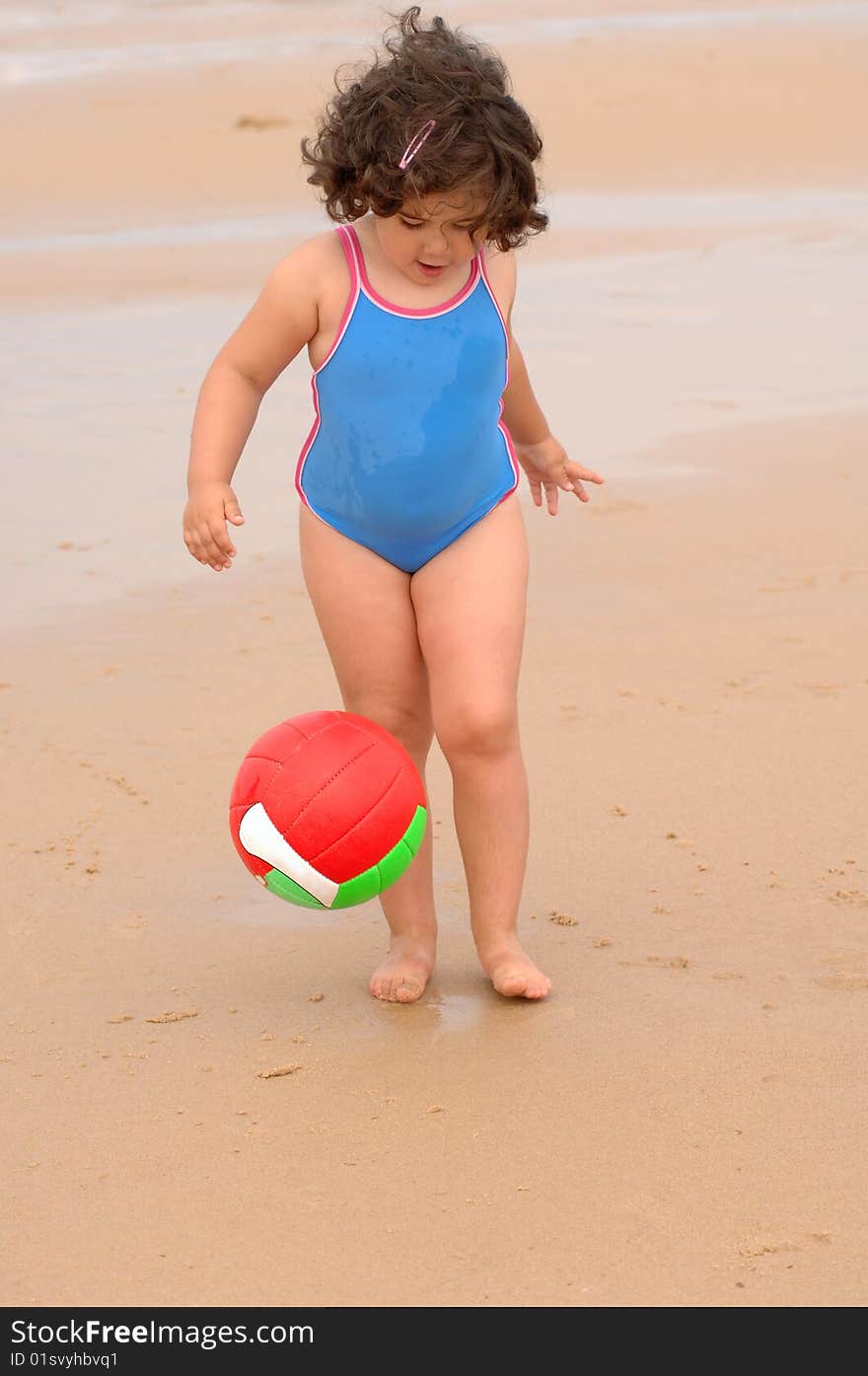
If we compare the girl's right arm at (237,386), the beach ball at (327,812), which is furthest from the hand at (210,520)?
the beach ball at (327,812)

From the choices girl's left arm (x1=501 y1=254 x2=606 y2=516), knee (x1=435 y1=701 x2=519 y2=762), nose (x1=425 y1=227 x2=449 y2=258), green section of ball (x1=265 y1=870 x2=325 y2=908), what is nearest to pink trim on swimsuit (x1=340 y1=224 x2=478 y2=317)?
nose (x1=425 y1=227 x2=449 y2=258)

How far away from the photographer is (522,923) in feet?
12.7

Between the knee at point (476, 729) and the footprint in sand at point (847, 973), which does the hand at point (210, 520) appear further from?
the footprint in sand at point (847, 973)

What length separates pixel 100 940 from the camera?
3805mm

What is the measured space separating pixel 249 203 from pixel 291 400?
293 inches

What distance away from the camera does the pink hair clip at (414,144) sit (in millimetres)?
3189

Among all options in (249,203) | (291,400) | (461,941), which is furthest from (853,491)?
(249,203)

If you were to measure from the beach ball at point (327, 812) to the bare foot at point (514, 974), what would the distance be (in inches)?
13.0

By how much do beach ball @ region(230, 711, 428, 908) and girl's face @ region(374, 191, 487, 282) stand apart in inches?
33.2

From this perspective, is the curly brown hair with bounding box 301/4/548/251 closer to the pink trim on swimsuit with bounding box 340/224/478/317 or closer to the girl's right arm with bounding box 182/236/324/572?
the pink trim on swimsuit with bounding box 340/224/478/317

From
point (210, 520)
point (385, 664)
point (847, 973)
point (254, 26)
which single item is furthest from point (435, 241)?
point (254, 26)

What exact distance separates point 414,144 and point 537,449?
88cm

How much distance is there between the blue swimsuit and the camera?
3.36 meters
